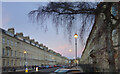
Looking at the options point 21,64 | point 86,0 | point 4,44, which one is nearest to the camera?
point 86,0

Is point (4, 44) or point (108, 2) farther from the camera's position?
point (4, 44)

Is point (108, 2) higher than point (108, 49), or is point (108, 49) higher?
point (108, 2)

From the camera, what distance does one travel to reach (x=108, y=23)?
19.5 ft

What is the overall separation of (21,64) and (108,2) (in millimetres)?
56607

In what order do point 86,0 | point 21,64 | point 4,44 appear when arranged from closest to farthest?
point 86,0 → point 4,44 → point 21,64

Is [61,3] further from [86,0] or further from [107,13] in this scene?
[107,13]

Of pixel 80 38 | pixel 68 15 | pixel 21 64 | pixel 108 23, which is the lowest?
pixel 21 64

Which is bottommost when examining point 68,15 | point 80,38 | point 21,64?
point 21,64

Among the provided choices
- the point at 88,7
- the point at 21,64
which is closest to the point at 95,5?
the point at 88,7

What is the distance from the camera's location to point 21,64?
5844 centimetres

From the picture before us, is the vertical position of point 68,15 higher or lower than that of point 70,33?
higher

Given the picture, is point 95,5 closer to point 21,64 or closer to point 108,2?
point 108,2

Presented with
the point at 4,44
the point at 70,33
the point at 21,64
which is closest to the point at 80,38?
the point at 70,33

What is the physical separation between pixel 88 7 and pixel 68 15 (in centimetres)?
89
